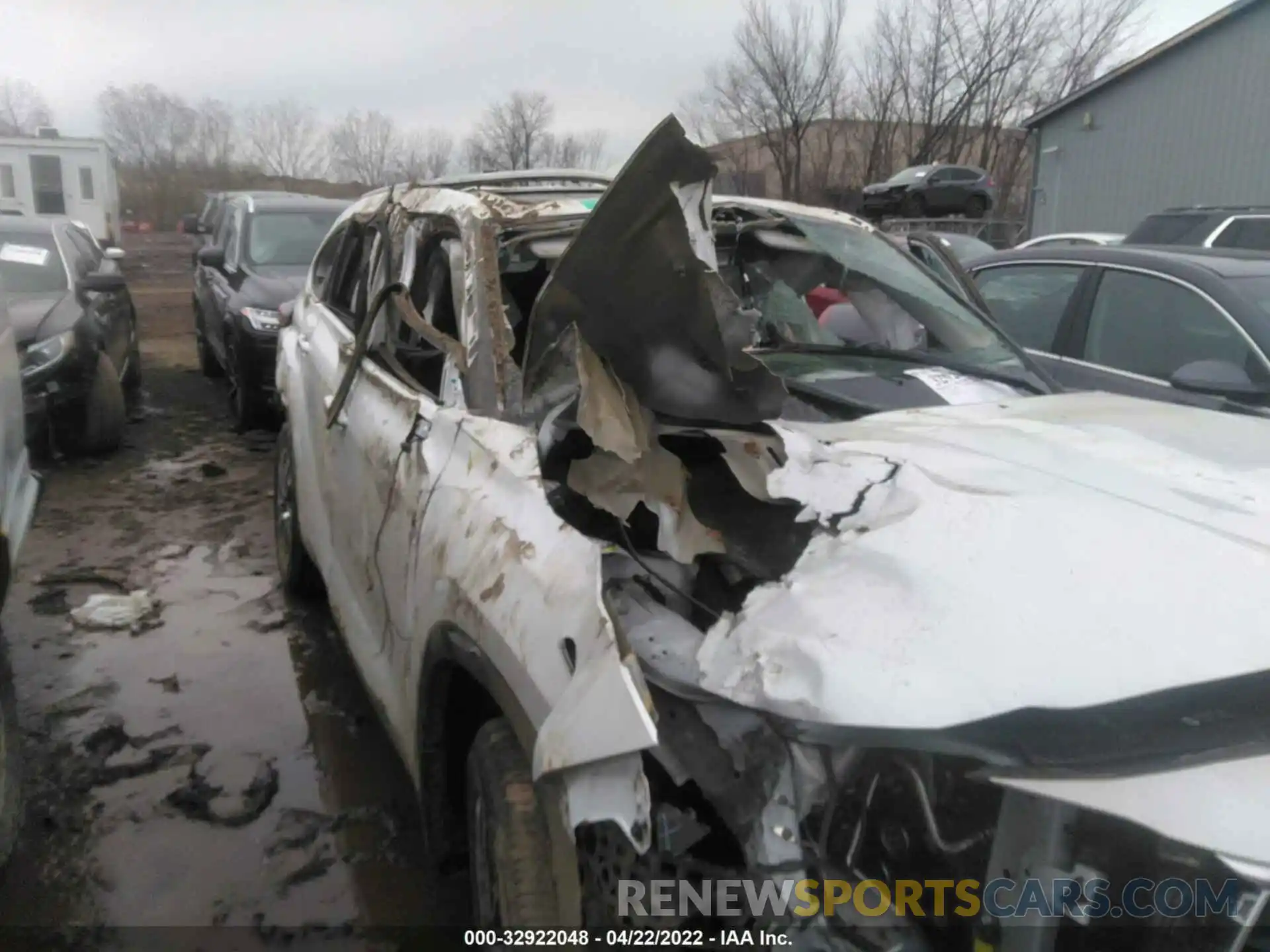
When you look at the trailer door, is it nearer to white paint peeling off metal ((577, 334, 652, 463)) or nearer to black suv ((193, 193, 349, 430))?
black suv ((193, 193, 349, 430))

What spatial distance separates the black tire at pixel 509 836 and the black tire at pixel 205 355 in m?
9.32

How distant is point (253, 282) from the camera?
8.39 metres

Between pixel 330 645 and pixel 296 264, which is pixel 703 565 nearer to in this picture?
pixel 330 645

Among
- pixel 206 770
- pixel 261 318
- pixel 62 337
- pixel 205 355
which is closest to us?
pixel 206 770

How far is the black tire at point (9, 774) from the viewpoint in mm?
2932

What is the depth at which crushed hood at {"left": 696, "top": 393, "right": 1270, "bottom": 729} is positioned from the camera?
1.54 m

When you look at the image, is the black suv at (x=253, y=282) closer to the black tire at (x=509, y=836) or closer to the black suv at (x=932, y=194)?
the black tire at (x=509, y=836)

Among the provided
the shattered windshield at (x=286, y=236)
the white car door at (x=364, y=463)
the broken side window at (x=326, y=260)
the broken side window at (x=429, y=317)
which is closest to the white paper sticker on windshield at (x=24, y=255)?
the shattered windshield at (x=286, y=236)

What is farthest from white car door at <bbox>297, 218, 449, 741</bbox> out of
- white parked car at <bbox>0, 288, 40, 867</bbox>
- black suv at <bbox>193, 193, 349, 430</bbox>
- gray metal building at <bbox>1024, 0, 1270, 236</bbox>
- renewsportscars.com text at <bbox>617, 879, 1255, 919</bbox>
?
gray metal building at <bbox>1024, 0, 1270, 236</bbox>

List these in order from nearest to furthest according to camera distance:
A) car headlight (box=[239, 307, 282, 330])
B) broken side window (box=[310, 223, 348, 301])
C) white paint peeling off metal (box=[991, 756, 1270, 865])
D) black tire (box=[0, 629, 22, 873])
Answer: white paint peeling off metal (box=[991, 756, 1270, 865]) → black tire (box=[0, 629, 22, 873]) → broken side window (box=[310, 223, 348, 301]) → car headlight (box=[239, 307, 282, 330])

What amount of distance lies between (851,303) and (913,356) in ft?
1.53

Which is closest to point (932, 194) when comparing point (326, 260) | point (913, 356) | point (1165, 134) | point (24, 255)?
point (1165, 134)

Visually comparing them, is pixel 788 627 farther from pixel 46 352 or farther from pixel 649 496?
pixel 46 352

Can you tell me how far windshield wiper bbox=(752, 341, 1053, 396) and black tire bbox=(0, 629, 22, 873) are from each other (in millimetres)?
2324
